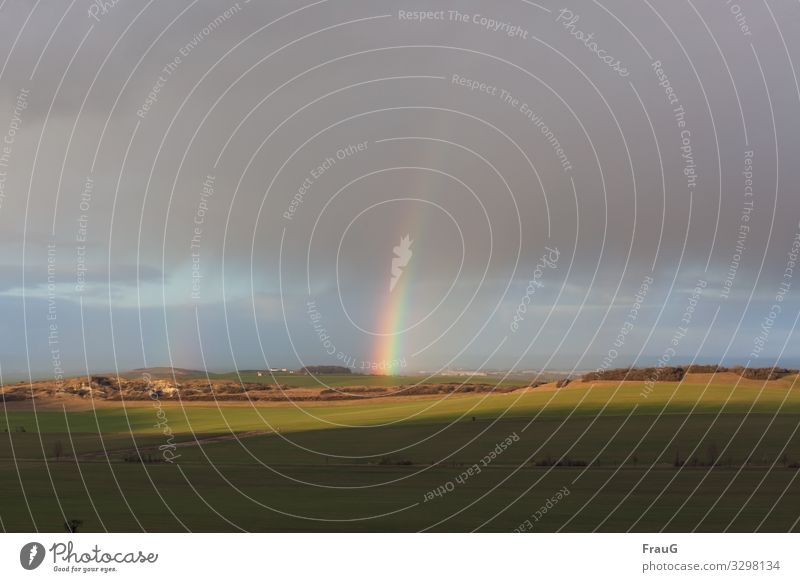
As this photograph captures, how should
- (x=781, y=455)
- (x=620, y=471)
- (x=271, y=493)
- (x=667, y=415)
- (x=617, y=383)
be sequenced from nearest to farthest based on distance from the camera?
(x=271, y=493)
(x=620, y=471)
(x=781, y=455)
(x=667, y=415)
(x=617, y=383)

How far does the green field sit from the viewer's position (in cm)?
2580

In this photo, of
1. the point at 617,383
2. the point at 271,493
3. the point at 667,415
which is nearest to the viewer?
the point at 271,493

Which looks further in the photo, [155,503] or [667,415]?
[667,415]

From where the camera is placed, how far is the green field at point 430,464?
25.8m

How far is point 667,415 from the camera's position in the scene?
48594 millimetres

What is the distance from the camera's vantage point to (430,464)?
3512 centimetres

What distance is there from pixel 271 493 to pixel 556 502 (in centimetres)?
856

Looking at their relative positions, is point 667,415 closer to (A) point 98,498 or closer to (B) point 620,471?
(B) point 620,471

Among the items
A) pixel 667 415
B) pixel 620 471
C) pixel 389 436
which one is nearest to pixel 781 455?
pixel 620 471

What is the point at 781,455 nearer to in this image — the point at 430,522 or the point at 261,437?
the point at 430,522

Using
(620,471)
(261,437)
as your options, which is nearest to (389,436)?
(261,437)
